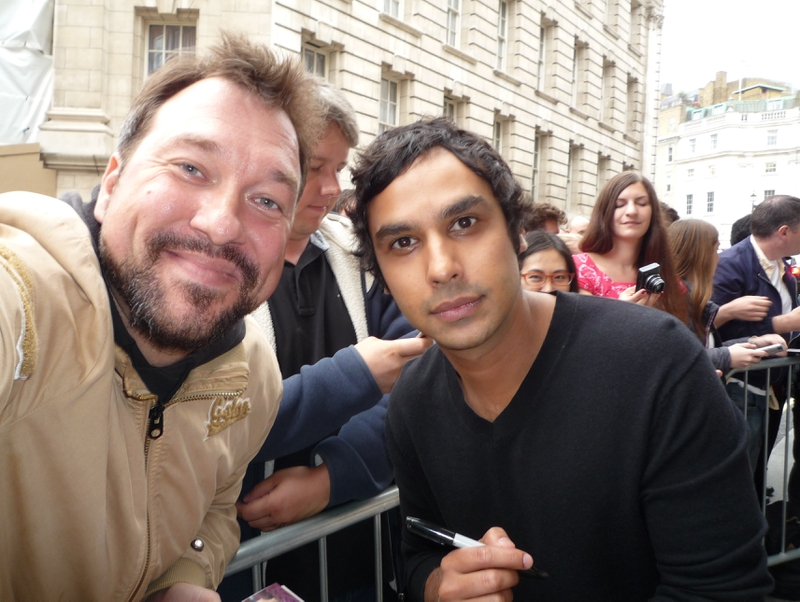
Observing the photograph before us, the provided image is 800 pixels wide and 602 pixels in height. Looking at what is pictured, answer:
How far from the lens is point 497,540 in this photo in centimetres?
141

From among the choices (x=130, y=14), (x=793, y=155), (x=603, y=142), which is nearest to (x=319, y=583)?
(x=130, y=14)

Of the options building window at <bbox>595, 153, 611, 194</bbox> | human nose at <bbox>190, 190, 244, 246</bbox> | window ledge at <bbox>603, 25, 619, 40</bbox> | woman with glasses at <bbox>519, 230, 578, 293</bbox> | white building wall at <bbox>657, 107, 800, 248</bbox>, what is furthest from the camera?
white building wall at <bbox>657, 107, 800, 248</bbox>

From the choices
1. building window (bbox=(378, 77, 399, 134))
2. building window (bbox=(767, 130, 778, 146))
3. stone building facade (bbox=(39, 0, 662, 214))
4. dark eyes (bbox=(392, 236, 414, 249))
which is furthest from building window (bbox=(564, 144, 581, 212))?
building window (bbox=(767, 130, 778, 146))

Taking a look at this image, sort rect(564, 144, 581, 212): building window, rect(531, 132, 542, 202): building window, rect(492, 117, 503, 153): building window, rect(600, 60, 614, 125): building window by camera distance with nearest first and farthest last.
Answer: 1. rect(492, 117, 503, 153): building window
2. rect(531, 132, 542, 202): building window
3. rect(564, 144, 581, 212): building window
4. rect(600, 60, 614, 125): building window

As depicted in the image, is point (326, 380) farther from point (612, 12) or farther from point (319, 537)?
point (612, 12)

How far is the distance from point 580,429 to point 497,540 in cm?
36

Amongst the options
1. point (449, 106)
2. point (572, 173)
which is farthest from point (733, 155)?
point (449, 106)

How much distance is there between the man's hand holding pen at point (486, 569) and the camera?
1372 millimetres

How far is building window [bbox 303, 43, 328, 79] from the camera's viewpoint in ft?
38.8

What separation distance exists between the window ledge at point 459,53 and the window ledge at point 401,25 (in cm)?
105

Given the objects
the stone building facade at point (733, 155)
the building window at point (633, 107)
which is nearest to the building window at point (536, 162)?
the building window at point (633, 107)

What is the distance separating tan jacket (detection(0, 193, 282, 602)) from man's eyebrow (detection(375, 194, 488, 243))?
557mm

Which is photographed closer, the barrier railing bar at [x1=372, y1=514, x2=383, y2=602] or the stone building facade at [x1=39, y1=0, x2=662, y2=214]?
the barrier railing bar at [x1=372, y1=514, x2=383, y2=602]

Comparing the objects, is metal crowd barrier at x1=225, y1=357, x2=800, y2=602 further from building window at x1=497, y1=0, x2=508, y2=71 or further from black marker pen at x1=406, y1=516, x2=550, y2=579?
building window at x1=497, y1=0, x2=508, y2=71
